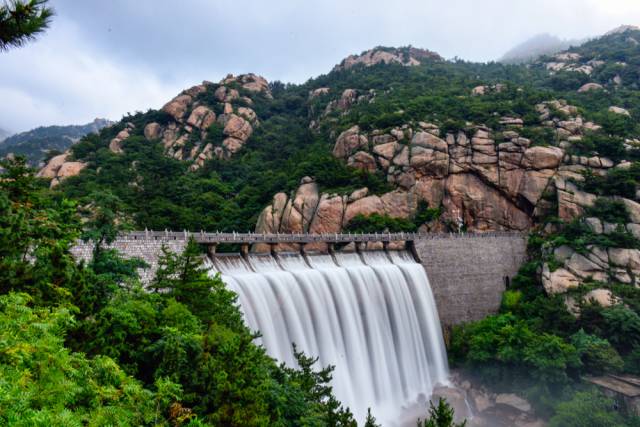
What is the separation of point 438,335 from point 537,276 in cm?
1051

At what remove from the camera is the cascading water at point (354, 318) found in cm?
2406

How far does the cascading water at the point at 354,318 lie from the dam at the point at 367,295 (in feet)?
0.24

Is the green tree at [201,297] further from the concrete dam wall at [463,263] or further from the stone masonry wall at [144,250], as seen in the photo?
the concrete dam wall at [463,263]

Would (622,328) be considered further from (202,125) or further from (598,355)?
(202,125)

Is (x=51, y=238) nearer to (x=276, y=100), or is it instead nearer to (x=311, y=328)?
(x=311, y=328)

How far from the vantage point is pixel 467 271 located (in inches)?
1378

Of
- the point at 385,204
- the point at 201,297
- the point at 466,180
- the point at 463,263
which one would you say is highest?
the point at 466,180

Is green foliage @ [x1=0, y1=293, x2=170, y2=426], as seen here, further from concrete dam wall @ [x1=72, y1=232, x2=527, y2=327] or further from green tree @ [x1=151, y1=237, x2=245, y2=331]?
concrete dam wall @ [x1=72, y1=232, x2=527, y2=327]

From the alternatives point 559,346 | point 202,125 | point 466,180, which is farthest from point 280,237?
point 202,125

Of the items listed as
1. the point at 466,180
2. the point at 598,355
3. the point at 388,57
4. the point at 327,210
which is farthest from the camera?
the point at 388,57

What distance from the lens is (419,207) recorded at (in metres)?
41.4

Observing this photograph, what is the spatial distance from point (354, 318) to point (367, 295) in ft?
8.15

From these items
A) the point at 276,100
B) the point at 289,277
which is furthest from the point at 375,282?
the point at 276,100

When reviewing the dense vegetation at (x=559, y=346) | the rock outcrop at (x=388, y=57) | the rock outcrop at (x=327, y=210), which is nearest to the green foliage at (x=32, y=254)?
the dense vegetation at (x=559, y=346)
